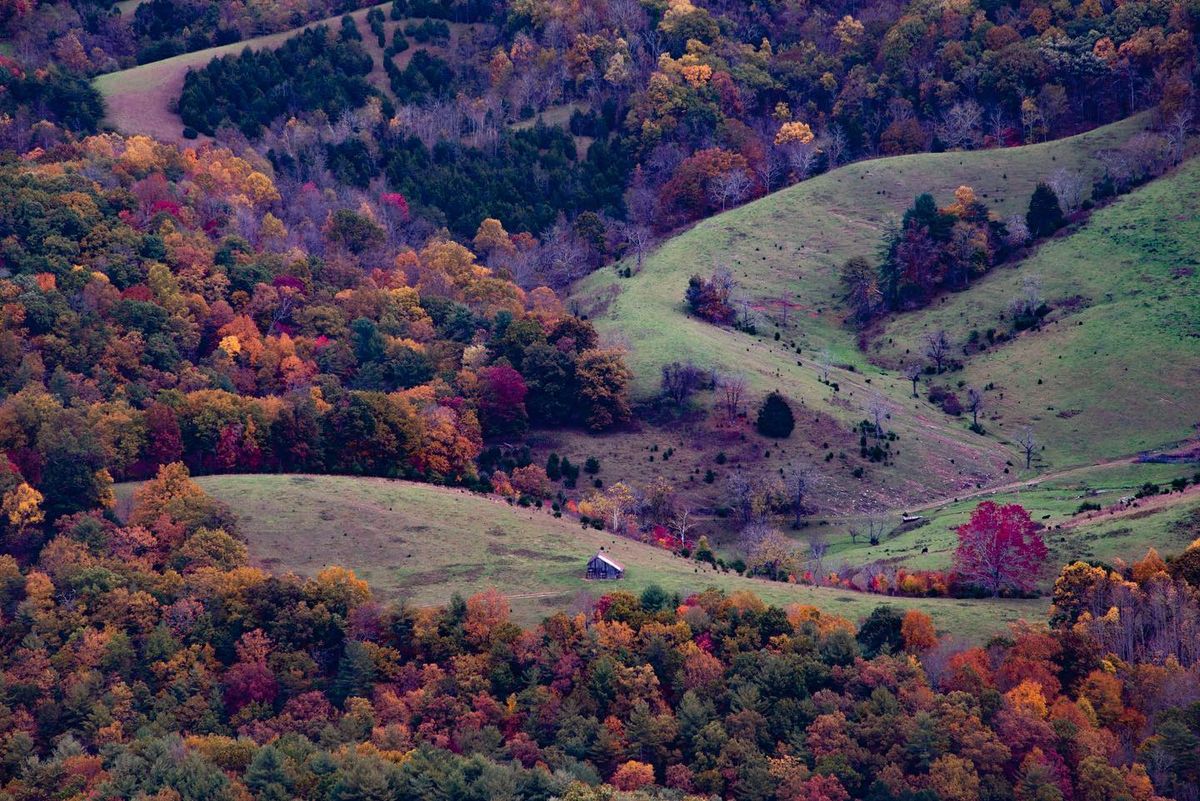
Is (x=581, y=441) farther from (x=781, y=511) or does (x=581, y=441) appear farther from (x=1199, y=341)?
(x=1199, y=341)

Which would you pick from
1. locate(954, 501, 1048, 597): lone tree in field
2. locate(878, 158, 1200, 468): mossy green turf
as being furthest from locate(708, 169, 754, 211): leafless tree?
locate(954, 501, 1048, 597): lone tree in field

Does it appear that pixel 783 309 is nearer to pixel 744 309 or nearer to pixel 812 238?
pixel 744 309

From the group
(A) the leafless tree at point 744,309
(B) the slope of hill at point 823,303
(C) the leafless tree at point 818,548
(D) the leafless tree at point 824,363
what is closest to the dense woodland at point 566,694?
(C) the leafless tree at point 818,548

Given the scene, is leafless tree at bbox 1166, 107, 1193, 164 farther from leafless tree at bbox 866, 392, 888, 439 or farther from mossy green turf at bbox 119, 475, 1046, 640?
mossy green turf at bbox 119, 475, 1046, 640

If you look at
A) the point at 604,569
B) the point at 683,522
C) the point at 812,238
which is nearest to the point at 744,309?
the point at 812,238

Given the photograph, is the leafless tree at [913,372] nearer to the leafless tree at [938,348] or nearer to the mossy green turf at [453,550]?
the leafless tree at [938,348]

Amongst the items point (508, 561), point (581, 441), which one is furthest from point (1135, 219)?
point (508, 561)
